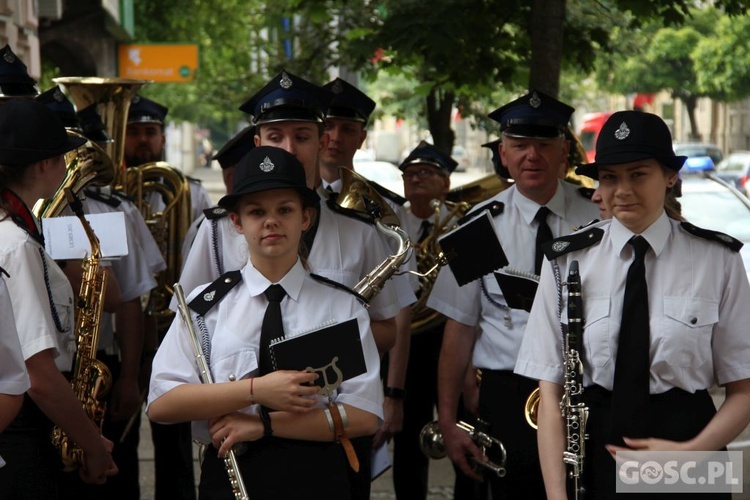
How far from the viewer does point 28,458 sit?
3.91 metres

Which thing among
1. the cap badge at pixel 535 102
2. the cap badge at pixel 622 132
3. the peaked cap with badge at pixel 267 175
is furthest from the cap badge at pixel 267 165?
the cap badge at pixel 535 102

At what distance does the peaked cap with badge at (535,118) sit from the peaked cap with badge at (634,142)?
4.10ft

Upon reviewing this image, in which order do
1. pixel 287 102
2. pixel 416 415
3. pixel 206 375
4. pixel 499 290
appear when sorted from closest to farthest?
pixel 206 375
pixel 287 102
pixel 499 290
pixel 416 415

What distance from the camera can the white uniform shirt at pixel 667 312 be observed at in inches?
141

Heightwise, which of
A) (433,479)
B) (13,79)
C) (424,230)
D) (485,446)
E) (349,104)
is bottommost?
(433,479)

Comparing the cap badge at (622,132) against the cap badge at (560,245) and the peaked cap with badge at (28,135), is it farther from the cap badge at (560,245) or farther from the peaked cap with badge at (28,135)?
the peaked cap with badge at (28,135)

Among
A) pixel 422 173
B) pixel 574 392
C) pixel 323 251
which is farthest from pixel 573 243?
pixel 422 173

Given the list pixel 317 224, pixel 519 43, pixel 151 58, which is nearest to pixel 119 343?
pixel 317 224

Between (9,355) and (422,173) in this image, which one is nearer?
(9,355)

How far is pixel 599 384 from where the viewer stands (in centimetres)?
364

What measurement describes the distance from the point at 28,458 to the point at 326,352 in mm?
1133

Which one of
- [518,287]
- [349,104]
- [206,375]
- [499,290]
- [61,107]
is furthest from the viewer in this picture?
[349,104]

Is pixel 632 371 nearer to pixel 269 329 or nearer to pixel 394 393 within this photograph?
pixel 269 329

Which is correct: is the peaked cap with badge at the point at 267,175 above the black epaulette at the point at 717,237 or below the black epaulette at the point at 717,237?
above
